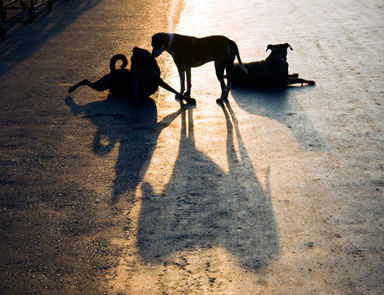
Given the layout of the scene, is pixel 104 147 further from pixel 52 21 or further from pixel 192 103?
pixel 52 21

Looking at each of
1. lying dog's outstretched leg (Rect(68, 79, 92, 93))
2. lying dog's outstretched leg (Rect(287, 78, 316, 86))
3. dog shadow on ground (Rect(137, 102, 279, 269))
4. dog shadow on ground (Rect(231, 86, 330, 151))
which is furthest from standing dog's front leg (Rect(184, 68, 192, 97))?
dog shadow on ground (Rect(137, 102, 279, 269))

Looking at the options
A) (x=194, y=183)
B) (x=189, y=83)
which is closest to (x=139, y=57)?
(x=189, y=83)

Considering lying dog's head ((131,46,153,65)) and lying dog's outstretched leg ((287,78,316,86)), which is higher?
lying dog's head ((131,46,153,65))

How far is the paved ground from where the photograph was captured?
222 inches

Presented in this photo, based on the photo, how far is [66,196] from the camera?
23.5ft

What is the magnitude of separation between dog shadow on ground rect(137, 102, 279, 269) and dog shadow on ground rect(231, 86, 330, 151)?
3.45ft

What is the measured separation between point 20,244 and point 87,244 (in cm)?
68

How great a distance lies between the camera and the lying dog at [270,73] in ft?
36.1

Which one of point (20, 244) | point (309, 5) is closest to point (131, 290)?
point (20, 244)

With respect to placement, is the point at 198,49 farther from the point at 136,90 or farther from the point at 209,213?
the point at 209,213

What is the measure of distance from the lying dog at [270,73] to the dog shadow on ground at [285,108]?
127mm

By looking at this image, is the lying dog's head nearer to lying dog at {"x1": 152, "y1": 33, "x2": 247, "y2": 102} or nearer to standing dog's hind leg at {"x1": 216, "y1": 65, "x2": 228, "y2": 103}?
lying dog at {"x1": 152, "y1": 33, "x2": 247, "y2": 102}

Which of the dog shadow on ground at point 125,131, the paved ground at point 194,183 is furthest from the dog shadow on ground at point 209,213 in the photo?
the dog shadow on ground at point 125,131

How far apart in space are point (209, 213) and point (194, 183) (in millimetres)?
819
